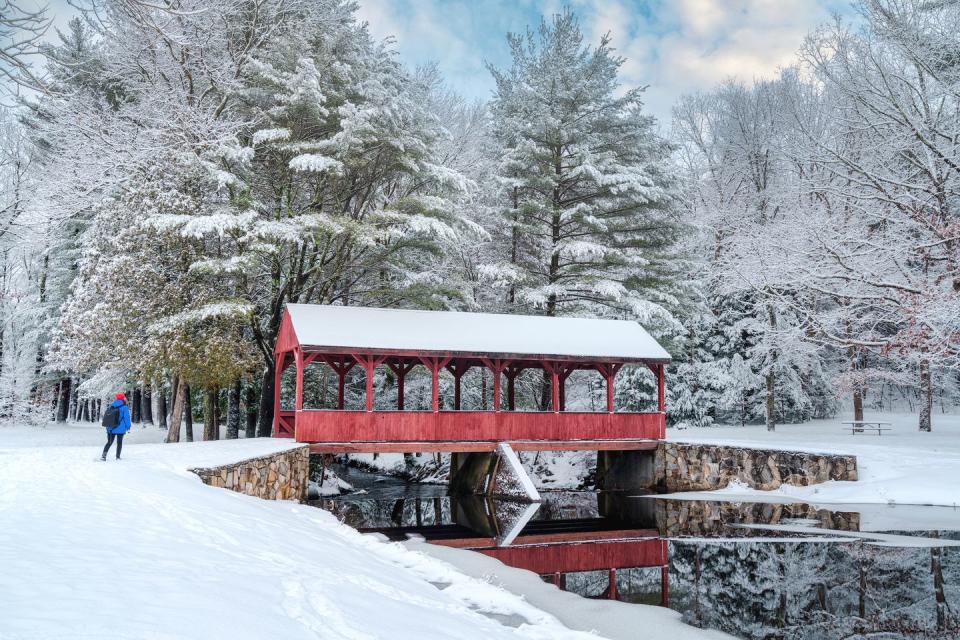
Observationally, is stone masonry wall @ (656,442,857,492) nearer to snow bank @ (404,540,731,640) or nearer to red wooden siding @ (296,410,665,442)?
red wooden siding @ (296,410,665,442)

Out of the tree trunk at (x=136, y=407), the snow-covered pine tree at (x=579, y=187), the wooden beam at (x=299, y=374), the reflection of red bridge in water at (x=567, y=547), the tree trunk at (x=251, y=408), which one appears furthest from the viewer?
the tree trunk at (x=136, y=407)

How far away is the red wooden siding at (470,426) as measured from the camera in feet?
51.6

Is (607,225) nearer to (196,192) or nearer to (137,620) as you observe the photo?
(196,192)

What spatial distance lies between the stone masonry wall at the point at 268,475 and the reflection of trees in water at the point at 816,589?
6.28 meters

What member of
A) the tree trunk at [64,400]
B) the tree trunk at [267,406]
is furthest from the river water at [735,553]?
the tree trunk at [64,400]

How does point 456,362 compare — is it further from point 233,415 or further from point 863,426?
point 863,426

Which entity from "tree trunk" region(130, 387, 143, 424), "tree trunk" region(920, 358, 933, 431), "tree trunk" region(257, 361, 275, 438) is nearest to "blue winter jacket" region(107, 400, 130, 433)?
"tree trunk" region(257, 361, 275, 438)

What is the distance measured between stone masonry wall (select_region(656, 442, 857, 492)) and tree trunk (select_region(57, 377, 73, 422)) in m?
25.1

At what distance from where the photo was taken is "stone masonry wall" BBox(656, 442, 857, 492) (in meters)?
16.9

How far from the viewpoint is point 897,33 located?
46.6 feet

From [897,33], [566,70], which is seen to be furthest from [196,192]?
[897,33]

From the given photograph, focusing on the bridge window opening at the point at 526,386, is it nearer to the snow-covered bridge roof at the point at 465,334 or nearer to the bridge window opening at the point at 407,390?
the bridge window opening at the point at 407,390

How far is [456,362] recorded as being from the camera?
19.7m

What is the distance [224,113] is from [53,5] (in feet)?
55.1
